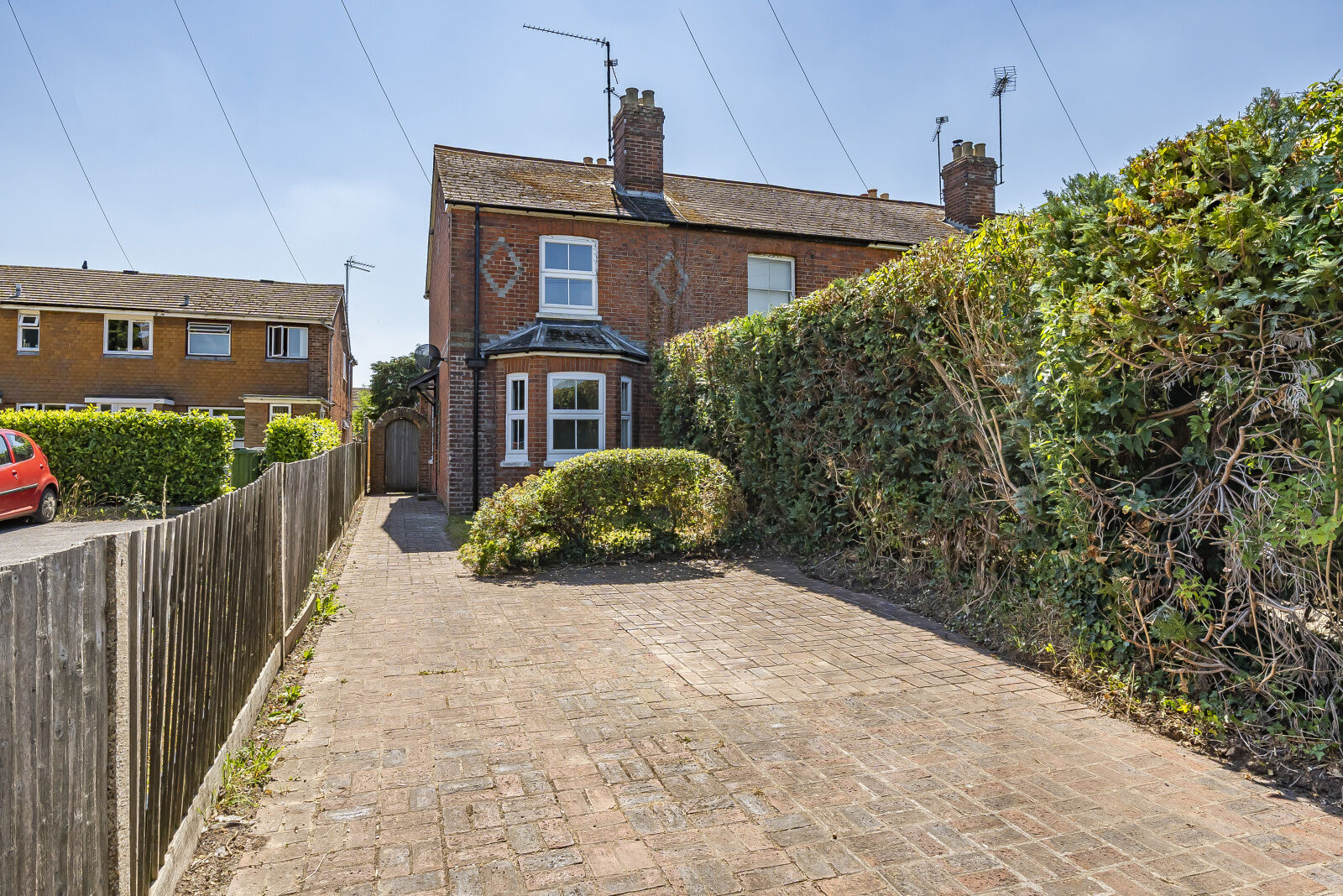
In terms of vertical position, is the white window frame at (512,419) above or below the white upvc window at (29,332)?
below

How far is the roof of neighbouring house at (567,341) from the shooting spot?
48.1 ft

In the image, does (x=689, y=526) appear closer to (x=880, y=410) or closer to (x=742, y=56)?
(x=880, y=410)

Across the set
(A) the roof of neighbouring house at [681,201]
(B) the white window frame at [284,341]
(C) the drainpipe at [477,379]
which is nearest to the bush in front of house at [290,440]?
(C) the drainpipe at [477,379]

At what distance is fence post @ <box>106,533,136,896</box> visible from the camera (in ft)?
7.20

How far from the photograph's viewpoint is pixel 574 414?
14.9 m

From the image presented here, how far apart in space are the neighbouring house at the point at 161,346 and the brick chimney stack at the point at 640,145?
16.7 meters

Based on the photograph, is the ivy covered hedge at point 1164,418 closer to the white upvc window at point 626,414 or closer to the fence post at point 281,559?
the fence post at point 281,559

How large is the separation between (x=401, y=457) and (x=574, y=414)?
35.2ft

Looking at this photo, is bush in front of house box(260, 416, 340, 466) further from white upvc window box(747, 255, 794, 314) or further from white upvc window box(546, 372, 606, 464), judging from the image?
white upvc window box(747, 255, 794, 314)

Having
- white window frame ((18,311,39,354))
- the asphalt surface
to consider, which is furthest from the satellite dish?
white window frame ((18,311,39,354))

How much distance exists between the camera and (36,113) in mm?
10945

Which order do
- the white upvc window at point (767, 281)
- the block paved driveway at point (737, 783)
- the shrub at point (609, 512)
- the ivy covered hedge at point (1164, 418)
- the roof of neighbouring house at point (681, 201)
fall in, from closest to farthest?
the block paved driveway at point (737, 783)
the ivy covered hedge at point (1164, 418)
the shrub at point (609, 512)
the roof of neighbouring house at point (681, 201)
the white upvc window at point (767, 281)

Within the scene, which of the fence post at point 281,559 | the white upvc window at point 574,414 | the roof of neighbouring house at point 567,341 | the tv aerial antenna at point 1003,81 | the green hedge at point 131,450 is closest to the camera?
the fence post at point 281,559

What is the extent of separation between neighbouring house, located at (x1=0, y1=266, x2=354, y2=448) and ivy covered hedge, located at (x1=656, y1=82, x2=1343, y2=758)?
26748 mm
